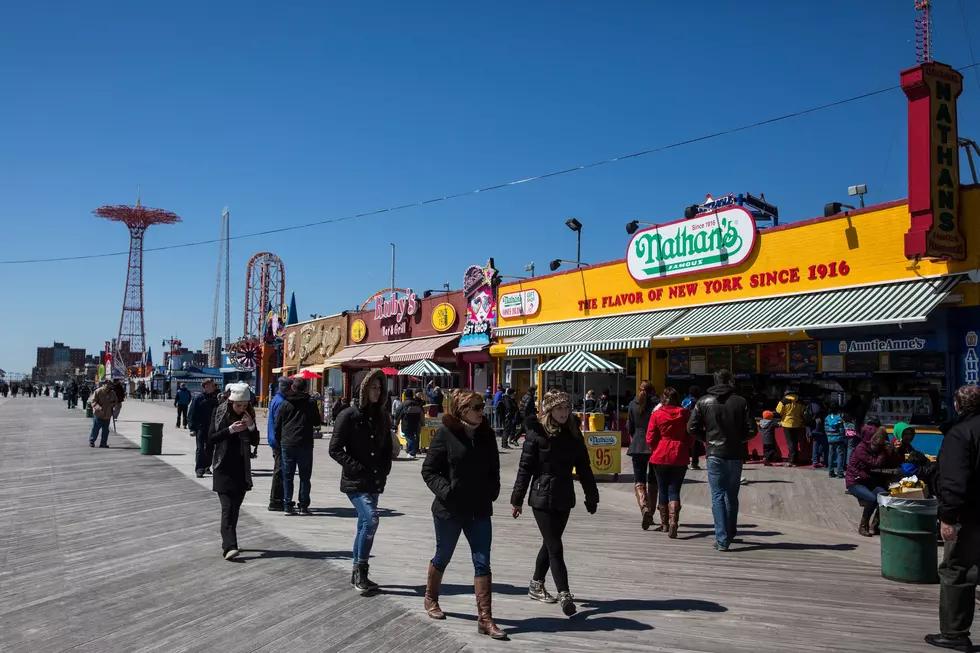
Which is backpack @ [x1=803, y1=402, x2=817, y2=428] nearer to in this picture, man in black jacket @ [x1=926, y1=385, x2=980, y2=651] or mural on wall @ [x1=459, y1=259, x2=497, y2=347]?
man in black jacket @ [x1=926, y1=385, x2=980, y2=651]

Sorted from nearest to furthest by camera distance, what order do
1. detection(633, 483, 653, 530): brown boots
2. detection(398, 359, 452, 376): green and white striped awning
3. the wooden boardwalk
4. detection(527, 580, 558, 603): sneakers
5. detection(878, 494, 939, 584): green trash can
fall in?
the wooden boardwalk → detection(527, 580, 558, 603): sneakers → detection(878, 494, 939, 584): green trash can → detection(633, 483, 653, 530): brown boots → detection(398, 359, 452, 376): green and white striped awning

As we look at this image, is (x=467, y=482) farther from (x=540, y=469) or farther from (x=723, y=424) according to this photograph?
(x=723, y=424)

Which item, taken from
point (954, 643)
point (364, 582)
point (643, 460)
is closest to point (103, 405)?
point (643, 460)

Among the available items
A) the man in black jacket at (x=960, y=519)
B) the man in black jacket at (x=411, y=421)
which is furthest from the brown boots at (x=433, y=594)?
the man in black jacket at (x=411, y=421)

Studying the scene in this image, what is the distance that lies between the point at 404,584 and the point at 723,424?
379 centimetres

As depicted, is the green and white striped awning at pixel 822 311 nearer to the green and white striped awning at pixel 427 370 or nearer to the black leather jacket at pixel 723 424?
the black leather jacket at pixel 723 424

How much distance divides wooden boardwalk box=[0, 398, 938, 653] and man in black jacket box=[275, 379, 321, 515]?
0.35m

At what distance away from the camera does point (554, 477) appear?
568cm

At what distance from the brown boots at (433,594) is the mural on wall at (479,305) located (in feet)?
68.3

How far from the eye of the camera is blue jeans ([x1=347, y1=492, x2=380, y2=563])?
19.7ft

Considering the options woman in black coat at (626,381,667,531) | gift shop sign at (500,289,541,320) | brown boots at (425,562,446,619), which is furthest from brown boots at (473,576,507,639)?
gift shop sign at (500,289,541,320)

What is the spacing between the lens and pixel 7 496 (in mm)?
10867

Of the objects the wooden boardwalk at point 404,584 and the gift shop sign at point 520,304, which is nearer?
the wooden boardwalk at point 404,584

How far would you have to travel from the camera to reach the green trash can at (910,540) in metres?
6.82
